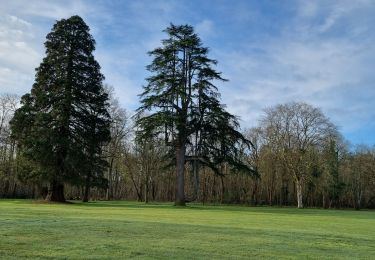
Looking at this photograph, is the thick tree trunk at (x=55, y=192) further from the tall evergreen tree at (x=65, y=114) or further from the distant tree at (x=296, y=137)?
the distant tree at (x=296, y=137)

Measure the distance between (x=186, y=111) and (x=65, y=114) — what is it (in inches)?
443

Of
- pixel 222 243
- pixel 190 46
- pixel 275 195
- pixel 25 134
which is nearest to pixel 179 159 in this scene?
pixel 190 46

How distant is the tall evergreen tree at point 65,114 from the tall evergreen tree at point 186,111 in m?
5.21

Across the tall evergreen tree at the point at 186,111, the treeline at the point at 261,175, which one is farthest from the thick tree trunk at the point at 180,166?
the treeline at the point at 261,175

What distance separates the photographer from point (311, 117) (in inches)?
2486

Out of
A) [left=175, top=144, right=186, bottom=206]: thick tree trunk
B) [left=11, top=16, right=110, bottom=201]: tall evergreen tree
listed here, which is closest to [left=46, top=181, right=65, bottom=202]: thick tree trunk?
[left=11, top=16, right=110, bottom=201]: tall evergreen tree

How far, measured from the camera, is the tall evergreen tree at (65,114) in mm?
39969

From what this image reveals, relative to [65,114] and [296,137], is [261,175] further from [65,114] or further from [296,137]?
[65,114]

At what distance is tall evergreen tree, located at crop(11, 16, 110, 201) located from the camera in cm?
3997

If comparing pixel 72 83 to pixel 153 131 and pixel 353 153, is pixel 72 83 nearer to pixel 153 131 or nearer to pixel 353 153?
pixel 153 131

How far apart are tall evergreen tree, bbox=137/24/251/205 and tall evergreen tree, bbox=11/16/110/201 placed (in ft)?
17.1

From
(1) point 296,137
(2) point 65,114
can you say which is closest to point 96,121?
(2) point 65,114

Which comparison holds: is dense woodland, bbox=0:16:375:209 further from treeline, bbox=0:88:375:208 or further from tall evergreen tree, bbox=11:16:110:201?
treeline, bbox=0:88:375:208

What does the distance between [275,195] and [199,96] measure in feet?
128
